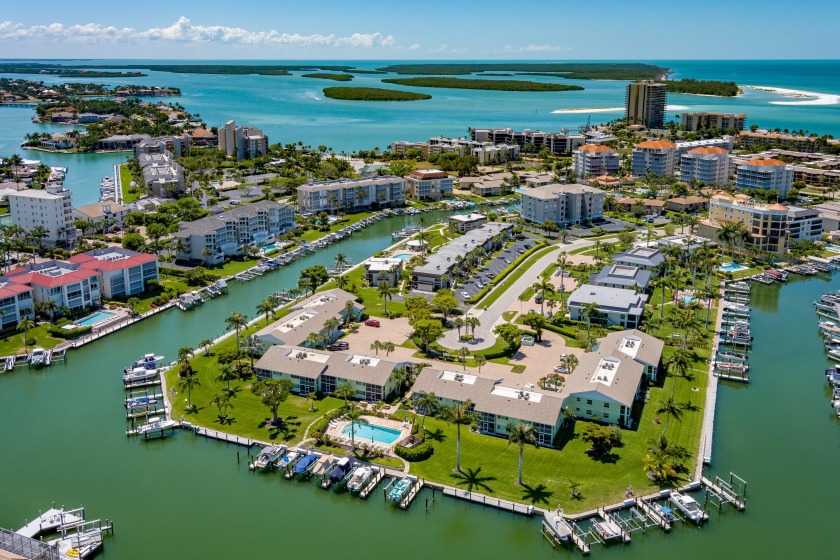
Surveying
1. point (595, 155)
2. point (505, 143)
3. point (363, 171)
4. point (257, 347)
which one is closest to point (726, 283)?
point (257, 347)

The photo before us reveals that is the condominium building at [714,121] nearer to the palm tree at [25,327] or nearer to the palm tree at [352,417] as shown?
the palm tree at [352,417]

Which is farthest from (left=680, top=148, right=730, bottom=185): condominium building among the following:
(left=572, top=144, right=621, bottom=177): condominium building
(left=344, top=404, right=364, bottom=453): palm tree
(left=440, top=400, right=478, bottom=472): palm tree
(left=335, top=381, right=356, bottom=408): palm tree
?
(left=344, top=404, right=364, bottom=453): palm tree

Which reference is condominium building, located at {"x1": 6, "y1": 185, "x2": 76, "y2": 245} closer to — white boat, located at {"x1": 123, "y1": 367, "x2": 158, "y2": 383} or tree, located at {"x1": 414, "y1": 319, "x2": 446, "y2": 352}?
white boat, located at {"x1": 123, "y1": 367, "x2": 158, "y2": 383}

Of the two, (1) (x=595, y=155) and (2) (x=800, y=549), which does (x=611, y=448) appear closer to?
(2) (x=800, y=549)

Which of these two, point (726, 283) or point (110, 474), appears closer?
point (110, 474)

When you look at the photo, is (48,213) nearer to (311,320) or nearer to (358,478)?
(311,320)

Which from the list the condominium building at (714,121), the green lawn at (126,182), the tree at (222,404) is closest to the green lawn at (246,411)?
the tree at (222,404)
